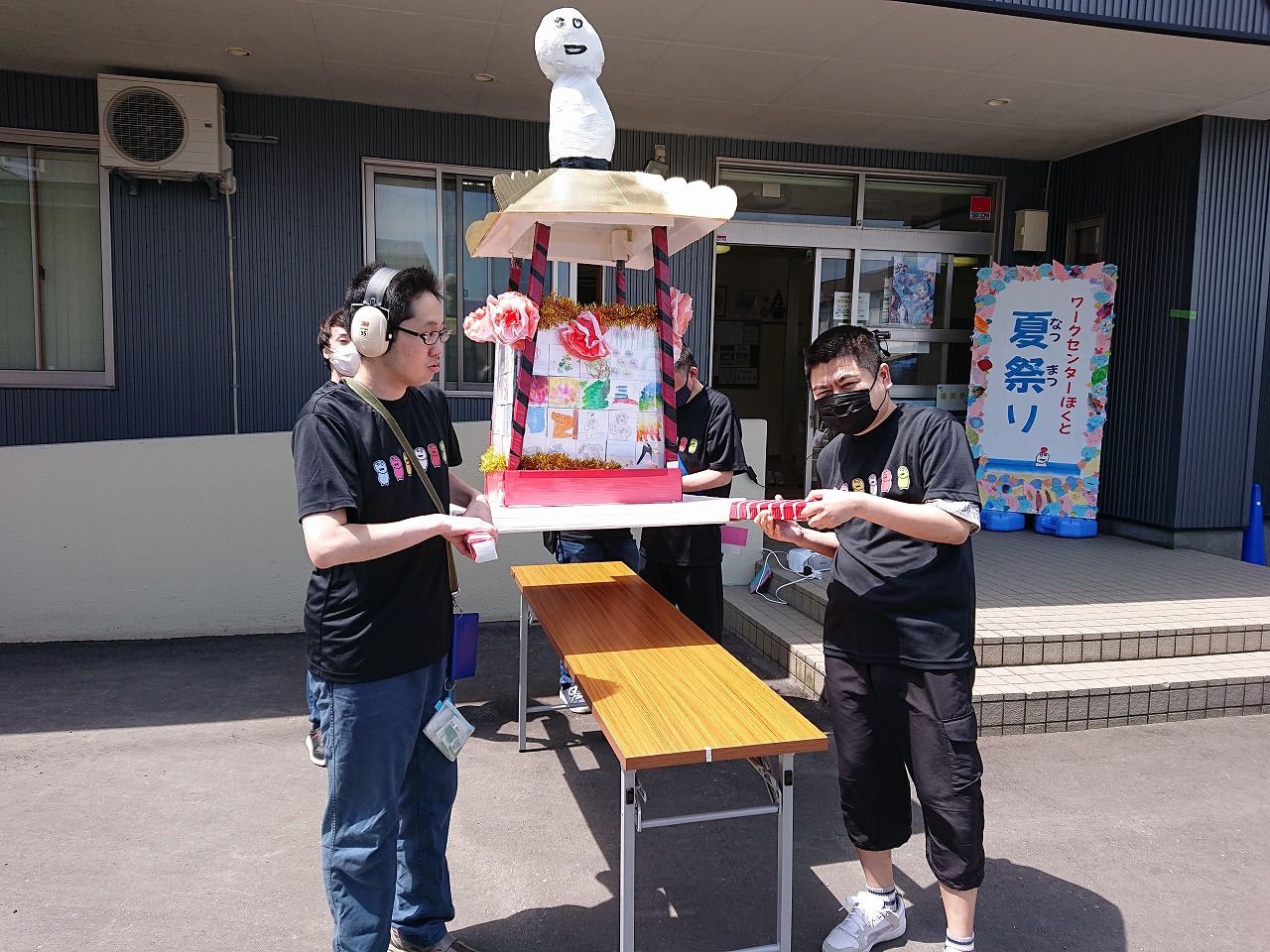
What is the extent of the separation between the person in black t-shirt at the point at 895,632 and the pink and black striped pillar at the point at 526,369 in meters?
0.81

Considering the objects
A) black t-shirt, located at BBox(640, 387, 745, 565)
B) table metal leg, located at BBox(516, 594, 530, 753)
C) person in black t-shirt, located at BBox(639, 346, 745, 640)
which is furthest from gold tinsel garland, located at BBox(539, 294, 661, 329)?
table metal leg, located at BBox(516, 594, 530, 753)

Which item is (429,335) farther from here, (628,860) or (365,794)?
(628,860)

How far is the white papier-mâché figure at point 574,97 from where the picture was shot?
2770 mm

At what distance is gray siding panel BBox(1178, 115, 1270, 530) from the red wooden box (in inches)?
213

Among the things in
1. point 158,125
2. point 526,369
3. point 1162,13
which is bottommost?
point 526,369

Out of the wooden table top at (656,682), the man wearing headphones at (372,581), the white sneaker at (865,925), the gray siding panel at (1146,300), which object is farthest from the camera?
the gray siding panel at (1146,300)

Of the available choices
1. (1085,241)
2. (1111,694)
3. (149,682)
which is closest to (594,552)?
(149,682)

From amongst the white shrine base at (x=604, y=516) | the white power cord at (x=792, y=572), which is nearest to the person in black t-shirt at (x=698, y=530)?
the white shrine base at (x=604, y=516)

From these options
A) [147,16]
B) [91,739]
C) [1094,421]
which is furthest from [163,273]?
[1094,421]

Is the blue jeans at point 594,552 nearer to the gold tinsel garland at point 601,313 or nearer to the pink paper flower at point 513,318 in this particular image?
the gold tinsel garland at point 601,313

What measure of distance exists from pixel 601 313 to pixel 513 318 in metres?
0.33

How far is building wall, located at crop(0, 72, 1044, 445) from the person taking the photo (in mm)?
5750

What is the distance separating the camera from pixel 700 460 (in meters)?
3.82

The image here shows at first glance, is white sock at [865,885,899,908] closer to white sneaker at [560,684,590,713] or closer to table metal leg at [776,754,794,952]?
table metal leg at [776,754,794,952]
